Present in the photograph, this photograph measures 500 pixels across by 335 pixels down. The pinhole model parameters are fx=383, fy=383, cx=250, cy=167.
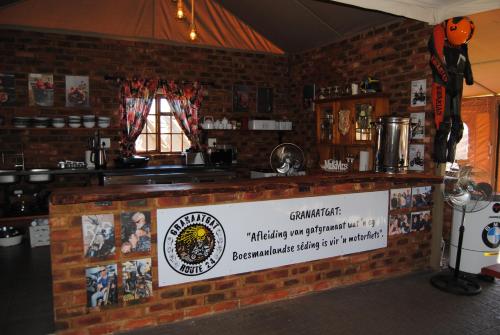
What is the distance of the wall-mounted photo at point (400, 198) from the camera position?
406 centimetres

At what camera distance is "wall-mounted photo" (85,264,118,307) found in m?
2.85

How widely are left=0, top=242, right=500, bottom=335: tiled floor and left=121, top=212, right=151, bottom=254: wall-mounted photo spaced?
663 mm

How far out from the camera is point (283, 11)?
612cm

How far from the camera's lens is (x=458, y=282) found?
3863mm

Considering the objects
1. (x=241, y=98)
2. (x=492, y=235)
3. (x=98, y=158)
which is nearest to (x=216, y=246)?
(x=492, y=235)

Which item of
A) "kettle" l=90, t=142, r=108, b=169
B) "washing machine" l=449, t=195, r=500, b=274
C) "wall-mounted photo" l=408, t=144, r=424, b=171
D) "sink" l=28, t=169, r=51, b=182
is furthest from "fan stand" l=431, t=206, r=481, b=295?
"sink" l=28, t=169, r=51, b=182

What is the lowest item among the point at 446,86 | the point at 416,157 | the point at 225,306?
the point at 225,306

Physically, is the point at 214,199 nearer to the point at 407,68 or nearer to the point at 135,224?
the point at 135,224

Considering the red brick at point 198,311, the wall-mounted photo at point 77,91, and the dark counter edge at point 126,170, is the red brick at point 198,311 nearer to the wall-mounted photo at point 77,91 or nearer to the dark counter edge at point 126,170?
the dark counter edge at point 126,170

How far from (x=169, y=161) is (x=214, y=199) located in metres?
3.79

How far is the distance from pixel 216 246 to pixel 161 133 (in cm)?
405

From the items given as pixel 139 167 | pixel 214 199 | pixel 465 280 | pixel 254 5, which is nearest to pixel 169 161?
pixel 139 167

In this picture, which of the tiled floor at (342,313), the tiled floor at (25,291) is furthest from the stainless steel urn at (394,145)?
the tiled floor at (25,291)

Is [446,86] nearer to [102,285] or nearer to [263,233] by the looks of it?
[263,233]
